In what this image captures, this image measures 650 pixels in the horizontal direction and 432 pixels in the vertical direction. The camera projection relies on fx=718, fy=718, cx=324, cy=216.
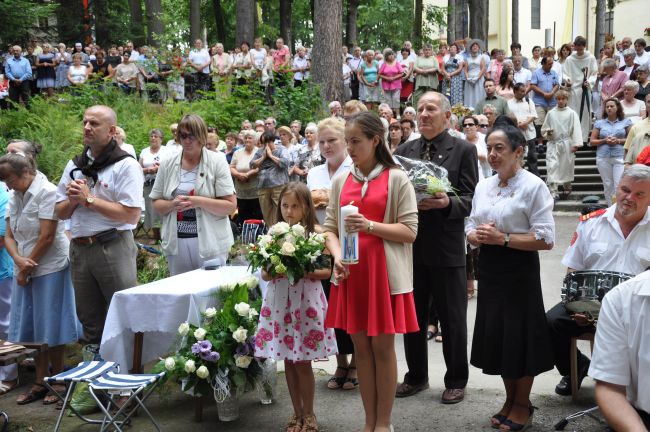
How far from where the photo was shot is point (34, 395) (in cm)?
595

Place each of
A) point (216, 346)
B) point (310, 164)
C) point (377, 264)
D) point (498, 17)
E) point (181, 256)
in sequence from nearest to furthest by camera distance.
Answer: point (377, 264) → point (216, 346) → point (181, 256) → point (310, 164) → point (498, 17)

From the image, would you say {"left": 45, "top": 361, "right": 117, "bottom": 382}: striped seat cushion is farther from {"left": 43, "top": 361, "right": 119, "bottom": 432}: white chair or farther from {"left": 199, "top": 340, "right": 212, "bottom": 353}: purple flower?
{"left": 199, "top": 340, "right": 212, "bottom": 353}: purple flower

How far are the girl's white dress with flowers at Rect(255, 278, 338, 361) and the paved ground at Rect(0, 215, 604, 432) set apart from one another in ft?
1.92

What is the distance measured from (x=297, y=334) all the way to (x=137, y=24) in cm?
2804

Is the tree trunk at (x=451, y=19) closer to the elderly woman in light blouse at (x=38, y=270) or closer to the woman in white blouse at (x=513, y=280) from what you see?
the elderly woman in light blouse at (x=38, y=270)

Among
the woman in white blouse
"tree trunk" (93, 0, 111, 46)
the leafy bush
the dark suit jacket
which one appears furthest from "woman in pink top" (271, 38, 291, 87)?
the woman in white blouse

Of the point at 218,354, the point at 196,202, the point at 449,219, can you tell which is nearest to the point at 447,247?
the point at 449,219

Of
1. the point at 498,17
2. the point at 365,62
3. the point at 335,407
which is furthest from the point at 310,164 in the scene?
the point at 498,17

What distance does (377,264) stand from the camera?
433 centimetres

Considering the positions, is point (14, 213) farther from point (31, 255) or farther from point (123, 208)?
point (123, 208)

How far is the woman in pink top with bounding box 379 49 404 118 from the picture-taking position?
1873 centimetres

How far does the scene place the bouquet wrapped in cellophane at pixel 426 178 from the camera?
473cm

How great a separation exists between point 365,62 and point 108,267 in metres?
14.7

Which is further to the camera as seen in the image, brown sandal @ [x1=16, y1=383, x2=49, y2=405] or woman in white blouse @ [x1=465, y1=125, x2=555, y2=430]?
brown sandal @ [x1=16, y1=383, x2=49, y2=405]
